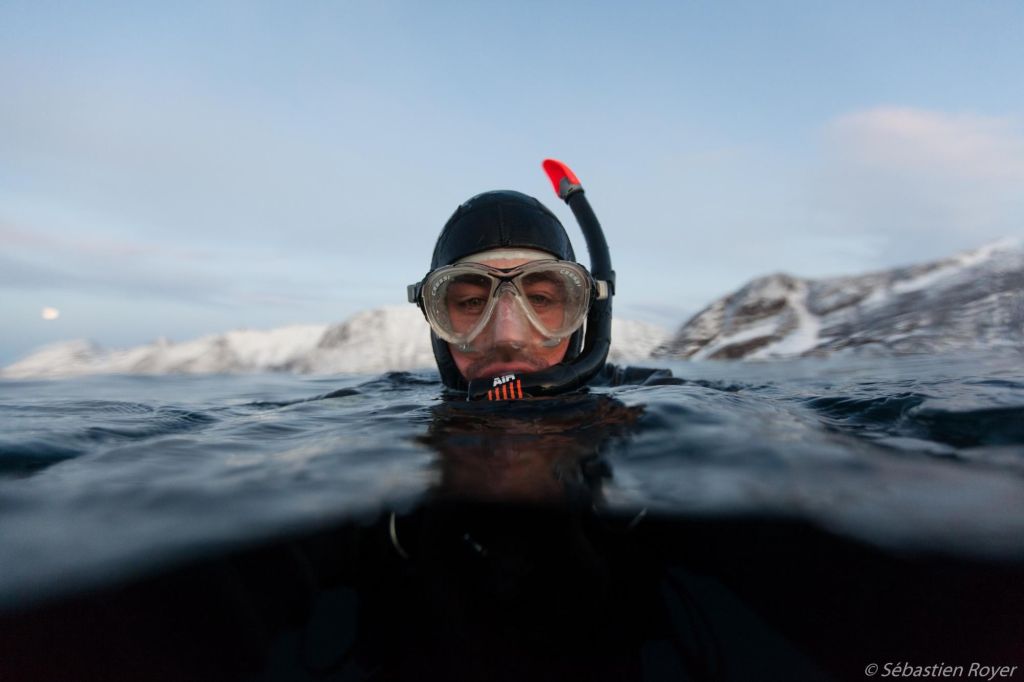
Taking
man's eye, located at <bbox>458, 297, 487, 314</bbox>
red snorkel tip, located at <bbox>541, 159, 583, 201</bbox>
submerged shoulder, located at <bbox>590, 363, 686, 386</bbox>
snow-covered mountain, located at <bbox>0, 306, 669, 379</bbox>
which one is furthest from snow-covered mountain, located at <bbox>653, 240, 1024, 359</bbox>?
man's eye, located at <bbox>458, 297, 487, 314</bbox>

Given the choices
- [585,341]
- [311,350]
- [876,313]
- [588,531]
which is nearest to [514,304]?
[585,341]

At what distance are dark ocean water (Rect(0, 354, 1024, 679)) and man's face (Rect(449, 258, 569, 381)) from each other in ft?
2.64

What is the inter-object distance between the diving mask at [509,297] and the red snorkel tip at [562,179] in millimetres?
948

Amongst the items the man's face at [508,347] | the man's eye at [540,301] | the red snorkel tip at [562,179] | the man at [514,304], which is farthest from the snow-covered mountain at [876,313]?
the man's face at [508,347]

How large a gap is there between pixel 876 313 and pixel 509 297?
757cm

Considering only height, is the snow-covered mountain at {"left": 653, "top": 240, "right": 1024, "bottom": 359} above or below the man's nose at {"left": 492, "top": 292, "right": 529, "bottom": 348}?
above

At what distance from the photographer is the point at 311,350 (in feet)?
54.9

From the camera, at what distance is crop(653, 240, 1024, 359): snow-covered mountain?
606 centimetres

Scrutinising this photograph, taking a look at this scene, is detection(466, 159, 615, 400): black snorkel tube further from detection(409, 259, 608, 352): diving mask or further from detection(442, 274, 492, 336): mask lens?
detection(442, 274, 492, 336): mask lens

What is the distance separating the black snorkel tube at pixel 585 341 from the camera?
93.5 inches

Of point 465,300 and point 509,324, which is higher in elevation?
point 465,300

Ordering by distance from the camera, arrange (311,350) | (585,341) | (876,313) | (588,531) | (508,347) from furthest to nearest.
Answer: (311,350) < (876,313) < (585,341) < (508,347) < (588,531)

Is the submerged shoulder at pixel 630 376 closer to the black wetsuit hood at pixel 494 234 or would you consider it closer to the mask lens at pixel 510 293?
the black wetsuit hood at pixel 494 234

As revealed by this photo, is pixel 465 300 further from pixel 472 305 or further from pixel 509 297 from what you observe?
pixel 509 297
